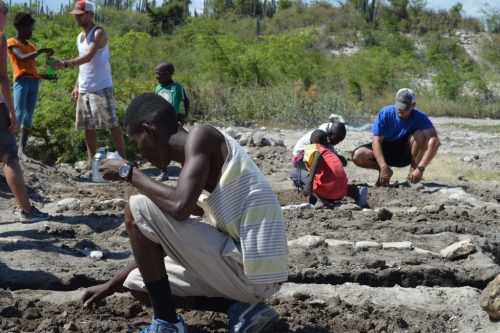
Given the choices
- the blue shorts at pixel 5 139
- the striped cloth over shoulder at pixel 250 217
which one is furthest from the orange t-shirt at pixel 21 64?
the striped cloth over shoulder at pixel 250 217

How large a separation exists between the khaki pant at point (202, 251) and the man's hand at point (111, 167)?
0.47 ft

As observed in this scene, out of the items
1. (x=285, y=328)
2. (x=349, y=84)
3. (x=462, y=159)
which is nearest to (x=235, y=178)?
(x=285, y=328)

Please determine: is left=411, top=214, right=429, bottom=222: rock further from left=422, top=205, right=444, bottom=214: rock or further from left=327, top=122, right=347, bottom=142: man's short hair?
left=327, top=122, right=347, bottom=142: man's short hair

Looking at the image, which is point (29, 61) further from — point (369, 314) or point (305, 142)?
point (369, 314)

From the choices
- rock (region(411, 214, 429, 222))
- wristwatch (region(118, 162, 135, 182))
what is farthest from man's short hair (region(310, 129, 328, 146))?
wristwatch (region(118, 162, 135, 182))

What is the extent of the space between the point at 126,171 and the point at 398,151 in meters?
5.88

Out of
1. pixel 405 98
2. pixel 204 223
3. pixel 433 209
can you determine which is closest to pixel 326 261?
pixel 204 223

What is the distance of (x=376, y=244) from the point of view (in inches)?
222

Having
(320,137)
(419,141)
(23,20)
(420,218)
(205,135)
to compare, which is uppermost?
(23,20)

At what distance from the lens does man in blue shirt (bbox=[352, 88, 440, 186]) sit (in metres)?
8.76

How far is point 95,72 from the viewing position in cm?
841

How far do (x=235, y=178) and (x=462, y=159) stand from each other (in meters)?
8.37

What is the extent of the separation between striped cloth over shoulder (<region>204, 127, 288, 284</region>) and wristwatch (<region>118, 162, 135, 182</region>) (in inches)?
14.1

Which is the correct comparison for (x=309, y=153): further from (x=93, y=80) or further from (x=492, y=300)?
(x=492, y=300)
